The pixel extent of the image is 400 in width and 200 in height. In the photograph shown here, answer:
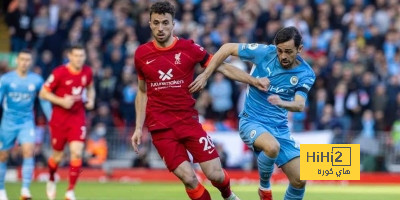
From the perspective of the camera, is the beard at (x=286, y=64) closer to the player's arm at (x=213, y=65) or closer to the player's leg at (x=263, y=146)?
the player's arm at (x=213, y=65)

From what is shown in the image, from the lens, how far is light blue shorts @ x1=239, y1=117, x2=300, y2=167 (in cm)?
1268

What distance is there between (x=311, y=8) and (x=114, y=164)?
771cm

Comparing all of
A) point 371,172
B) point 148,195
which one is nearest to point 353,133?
point 371,172

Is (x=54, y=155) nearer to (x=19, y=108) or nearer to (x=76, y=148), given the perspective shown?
(x=76, y=148)

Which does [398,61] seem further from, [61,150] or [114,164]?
[61,150]

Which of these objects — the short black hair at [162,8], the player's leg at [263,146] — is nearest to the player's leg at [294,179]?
the player's leg at [263,146]

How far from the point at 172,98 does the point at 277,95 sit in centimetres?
130

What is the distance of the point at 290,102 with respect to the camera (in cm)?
1205

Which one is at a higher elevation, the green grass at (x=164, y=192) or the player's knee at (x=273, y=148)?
the player's knee at (x=273, y=148)

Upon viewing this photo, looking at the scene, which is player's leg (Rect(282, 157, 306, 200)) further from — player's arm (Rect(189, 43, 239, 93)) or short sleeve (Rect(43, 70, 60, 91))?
short sleeve (Rect(43, 70, 60, 91))

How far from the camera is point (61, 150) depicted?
57.6 ft

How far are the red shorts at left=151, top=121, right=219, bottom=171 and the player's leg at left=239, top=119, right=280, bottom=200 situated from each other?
696mm

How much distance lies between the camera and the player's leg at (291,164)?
41.3 feet

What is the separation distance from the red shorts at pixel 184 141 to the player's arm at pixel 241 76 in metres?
0.78
